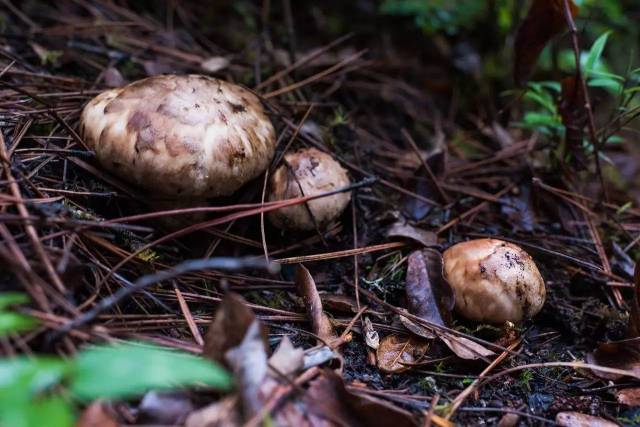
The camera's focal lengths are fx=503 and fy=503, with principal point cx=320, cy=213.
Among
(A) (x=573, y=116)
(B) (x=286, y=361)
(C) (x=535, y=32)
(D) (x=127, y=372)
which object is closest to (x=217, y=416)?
(B) (x=286, y=361)

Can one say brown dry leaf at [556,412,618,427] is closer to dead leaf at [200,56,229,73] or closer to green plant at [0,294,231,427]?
green plant at [0,294,231,427]

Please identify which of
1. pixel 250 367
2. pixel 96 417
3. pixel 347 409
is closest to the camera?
pixel 96 417

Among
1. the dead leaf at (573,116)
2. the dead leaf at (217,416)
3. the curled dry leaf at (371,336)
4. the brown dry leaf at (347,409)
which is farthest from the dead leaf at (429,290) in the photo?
the dead leaf at (573,116)

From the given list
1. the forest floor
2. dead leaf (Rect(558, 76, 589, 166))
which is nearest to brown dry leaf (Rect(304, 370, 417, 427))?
the forest floor

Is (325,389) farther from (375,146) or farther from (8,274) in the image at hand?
(375,146)

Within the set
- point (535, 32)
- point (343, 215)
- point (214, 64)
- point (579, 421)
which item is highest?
point (535, 32)

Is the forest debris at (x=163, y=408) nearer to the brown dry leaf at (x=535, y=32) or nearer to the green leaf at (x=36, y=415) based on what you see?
the green leaf at (x=36, y=415)

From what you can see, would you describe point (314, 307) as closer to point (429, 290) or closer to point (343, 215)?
point (429, 290)
